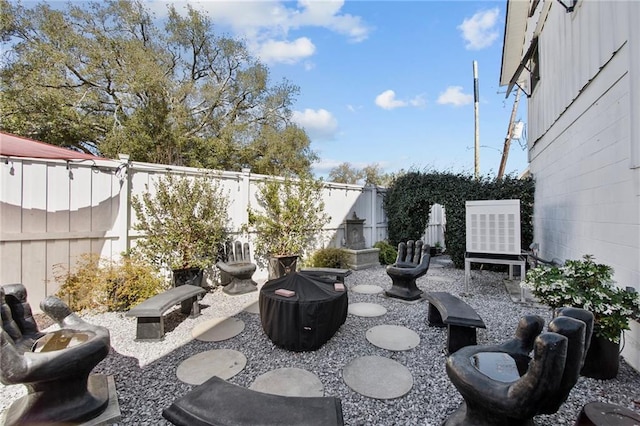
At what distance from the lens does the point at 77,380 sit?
6.42ft

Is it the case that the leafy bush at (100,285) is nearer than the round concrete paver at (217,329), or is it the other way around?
the round concrete paver at (217,329)

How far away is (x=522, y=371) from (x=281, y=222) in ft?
16.1

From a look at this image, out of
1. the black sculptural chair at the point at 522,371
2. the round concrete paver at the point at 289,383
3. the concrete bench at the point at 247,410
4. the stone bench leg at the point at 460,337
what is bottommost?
the round concrete paver at the point at 289,383

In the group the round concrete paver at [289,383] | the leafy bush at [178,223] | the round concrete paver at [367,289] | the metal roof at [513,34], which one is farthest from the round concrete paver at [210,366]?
the metal roof at [513,34]

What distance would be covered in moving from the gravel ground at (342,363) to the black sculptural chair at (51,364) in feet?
1.06

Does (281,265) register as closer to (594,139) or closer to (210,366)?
(210,366)

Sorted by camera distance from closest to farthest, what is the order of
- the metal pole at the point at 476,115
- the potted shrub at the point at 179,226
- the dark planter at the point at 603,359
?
the dark planter at the point at 603,359 < the potted shrub at the point at 179,226 < the metal pole at the point at 476,115

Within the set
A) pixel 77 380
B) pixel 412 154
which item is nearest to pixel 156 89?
pixel 412 154

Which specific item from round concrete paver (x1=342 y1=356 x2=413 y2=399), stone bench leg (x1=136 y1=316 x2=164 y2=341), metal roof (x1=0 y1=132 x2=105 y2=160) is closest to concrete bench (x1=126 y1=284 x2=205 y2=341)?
stone bench leg (x1=136 y1=316 x2=164 y2=341)

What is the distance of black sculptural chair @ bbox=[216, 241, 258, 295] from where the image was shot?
5.07m

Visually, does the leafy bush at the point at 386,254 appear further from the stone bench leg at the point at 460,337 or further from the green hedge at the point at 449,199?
the stone bench leg at the point at 460,337

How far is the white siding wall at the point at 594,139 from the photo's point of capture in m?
2.72

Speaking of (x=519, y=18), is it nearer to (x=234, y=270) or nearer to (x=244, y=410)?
(x=234, y=270)

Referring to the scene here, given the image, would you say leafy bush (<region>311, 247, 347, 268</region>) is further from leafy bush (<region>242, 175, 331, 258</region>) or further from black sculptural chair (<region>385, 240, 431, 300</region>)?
black sculptural chair (<region>385, 240, 431, 300</region>)
